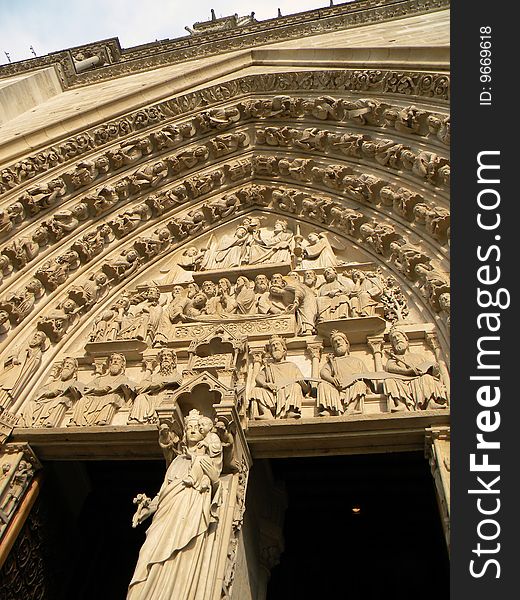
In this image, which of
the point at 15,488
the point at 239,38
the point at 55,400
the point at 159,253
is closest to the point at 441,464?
the point at 15,488

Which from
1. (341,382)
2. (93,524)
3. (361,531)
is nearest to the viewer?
(341,382)

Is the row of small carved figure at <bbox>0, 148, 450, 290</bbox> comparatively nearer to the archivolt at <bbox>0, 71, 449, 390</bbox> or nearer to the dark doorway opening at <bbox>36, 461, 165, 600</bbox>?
the archivolt at <bbox>0, 71, 449, 390</bbox>

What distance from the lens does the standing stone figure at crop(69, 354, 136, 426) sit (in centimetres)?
450

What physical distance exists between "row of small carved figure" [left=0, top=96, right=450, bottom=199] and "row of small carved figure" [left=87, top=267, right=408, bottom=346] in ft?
5.75

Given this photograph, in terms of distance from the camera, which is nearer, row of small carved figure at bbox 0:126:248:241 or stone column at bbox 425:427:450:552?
stone column at bbox 425:427:450:552

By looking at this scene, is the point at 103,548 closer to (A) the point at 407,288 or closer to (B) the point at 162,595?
(B) the point at 162,595

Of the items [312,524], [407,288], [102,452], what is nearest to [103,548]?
[102,452]

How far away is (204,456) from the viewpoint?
3373 mm

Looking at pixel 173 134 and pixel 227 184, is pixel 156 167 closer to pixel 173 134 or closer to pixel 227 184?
pixel 173 134

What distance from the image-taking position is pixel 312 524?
6094 millimetres

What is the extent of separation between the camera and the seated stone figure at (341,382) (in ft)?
13.4

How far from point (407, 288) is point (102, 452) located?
347cm

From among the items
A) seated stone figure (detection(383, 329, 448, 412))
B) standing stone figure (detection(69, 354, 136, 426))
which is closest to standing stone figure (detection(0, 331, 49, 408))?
standing stone figure (detection(69, 354, 136, 426))

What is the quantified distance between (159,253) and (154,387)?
9.81 ft
